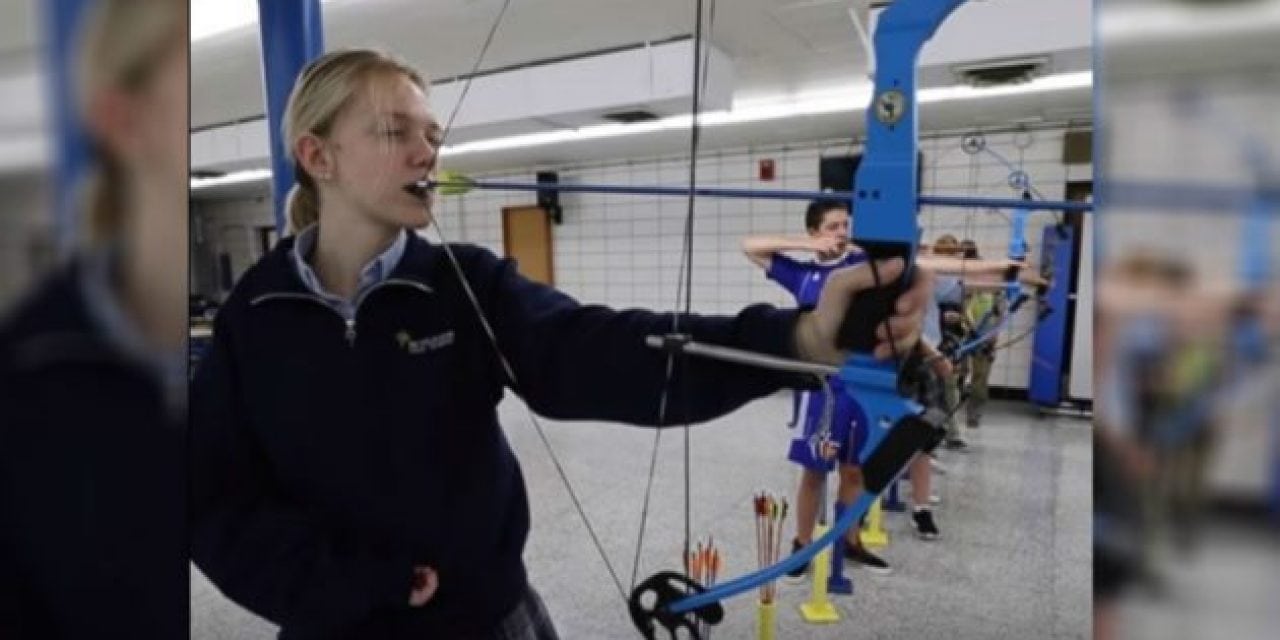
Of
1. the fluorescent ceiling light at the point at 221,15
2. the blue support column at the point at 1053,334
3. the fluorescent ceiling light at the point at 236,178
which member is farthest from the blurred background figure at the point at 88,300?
the fluorescent ceiling light at the point at 236,178

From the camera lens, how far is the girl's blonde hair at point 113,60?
9.9 inches

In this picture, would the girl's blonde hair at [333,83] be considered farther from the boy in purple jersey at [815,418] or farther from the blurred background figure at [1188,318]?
the boy in purple jersey at [815,418]

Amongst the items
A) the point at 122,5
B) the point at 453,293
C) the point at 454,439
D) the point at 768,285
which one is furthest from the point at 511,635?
the point at 768,285

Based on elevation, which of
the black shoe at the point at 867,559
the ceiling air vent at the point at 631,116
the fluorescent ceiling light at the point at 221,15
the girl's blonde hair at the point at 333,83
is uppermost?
the fluorescent ceiling light at the point at 221,15

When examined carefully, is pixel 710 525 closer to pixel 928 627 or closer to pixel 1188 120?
pixel 928 627

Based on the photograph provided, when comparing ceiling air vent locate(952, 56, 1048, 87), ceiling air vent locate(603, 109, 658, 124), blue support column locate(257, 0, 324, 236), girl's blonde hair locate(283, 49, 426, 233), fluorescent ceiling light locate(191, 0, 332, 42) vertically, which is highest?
fluorescent ceiling light locate(191, 0, 332, 42)

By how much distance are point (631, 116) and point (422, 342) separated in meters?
2.98

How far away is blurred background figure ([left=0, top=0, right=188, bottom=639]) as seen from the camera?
9.5 inches

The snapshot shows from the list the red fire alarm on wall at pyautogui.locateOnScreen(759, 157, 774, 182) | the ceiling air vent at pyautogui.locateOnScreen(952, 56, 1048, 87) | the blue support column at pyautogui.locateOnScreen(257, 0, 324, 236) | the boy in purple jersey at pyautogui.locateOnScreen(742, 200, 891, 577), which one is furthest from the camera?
the red fire alarm on wall at pyautogui.locateOnScreen(759, 157, 774, 182)

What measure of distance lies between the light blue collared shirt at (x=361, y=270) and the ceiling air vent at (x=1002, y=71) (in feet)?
7.52

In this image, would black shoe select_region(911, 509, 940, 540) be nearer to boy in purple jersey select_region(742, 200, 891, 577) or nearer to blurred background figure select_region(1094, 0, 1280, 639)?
boy in purple jersey select_region(742, 200, 891, 577)

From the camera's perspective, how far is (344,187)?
65cm

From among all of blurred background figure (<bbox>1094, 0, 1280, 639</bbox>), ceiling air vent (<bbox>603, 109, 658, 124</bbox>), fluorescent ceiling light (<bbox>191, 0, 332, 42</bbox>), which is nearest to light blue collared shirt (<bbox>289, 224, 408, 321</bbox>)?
blurred background figure (<bbox>1094, 0, 1280, 639</bbox>)

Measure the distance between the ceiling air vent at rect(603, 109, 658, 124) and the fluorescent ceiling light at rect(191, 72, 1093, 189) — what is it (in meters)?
0.18
